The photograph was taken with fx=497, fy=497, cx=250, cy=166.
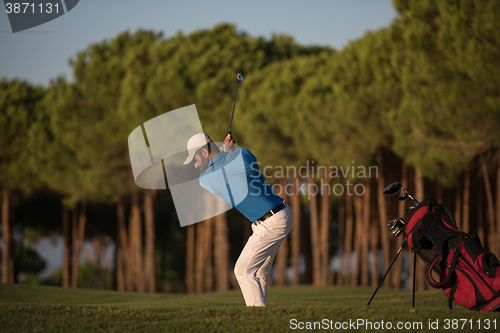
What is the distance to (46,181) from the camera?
2159cm

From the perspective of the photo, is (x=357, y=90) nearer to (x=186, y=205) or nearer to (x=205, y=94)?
(x=205, y=94)

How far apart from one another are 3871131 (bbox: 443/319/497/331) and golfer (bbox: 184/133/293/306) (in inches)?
64.8

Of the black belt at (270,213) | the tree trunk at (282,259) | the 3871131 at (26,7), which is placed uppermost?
the 3871131 at (26,7)

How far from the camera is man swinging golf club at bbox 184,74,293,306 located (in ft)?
15.9

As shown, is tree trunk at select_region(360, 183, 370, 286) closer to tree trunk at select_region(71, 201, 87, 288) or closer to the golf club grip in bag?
tree trunk at select_region(71, 201, 87, 288)

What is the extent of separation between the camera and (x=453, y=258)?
16.3ft

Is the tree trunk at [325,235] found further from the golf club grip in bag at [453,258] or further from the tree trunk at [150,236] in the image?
the golf club grip in bag at [453,258]

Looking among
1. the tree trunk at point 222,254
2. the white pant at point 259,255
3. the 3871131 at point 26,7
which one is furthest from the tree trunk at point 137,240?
the white pant at point 259,255

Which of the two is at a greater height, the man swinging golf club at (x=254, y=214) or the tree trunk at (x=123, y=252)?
the man swinging golf club at (x=254, y=214)

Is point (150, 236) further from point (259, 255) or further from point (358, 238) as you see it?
point (259, 255)

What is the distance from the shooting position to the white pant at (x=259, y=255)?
4828 mm

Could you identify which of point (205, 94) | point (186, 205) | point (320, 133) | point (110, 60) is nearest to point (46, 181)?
point (110, 60)

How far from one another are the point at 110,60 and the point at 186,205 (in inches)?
577

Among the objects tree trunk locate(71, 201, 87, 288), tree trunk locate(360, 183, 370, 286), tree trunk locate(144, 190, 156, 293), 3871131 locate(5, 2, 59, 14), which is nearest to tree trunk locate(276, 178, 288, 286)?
tree trunk locate(360, 183, 370, 286)
